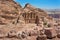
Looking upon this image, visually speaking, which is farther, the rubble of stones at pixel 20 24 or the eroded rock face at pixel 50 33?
the rubble of stones at pixel 20 24

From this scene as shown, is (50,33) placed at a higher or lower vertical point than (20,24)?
higher

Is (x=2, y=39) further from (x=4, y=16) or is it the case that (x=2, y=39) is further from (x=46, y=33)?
(x=4, y=16)

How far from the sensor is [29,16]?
47.9 m

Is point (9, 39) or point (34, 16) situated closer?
point (9, 39)

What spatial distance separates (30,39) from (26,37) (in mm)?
256

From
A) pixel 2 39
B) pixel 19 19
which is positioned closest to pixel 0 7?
pixel 19 19

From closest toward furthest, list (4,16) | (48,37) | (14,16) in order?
(48,37) → (4,16) → (14,16)

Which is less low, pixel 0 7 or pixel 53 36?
pixel 0 7

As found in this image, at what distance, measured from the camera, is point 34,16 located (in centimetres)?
4912

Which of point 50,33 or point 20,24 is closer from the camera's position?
point 50,33

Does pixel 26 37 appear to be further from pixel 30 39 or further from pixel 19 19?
pixel 19 19

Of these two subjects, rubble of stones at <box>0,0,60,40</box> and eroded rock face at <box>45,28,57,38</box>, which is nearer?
eroded rock face at <box>45,28,57,38</box>

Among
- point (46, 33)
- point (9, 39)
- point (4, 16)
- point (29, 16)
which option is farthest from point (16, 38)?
point (29, 16)

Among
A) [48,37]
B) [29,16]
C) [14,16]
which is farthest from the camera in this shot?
[29,16]
